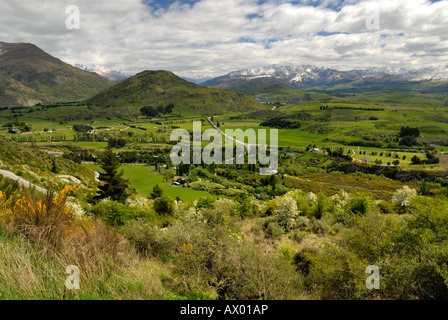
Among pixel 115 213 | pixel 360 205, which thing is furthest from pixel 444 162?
pixel 115 213

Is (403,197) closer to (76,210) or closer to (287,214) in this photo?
(287,214)

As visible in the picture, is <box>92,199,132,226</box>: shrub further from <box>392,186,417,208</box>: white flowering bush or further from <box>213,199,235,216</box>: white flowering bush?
<box>392,186,417,208</box>: white flowering bush

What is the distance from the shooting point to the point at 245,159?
11331 centimetres

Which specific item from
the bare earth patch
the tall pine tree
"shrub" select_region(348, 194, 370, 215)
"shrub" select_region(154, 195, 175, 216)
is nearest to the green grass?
the tall pine tree

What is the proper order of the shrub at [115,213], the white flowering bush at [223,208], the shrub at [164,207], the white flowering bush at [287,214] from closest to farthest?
the shrub at [115,213], the white flowering bush at [223,208], the white flowering bush at [287,214], the shrub at [164,207]

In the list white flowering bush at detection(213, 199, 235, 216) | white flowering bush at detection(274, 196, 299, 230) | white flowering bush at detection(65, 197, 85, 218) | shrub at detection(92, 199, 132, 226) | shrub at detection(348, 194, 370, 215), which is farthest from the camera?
shrub at detection(348, 194, 370, 215)

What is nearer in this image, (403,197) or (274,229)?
(274,229)

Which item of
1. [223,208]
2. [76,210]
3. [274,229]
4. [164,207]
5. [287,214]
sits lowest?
[274,229]

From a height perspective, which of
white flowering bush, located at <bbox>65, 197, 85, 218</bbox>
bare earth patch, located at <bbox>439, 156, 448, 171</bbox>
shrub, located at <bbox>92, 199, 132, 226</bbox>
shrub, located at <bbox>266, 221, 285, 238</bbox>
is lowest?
bare earth patch, located at <bbox>439, 156, 448, 171</bbox>

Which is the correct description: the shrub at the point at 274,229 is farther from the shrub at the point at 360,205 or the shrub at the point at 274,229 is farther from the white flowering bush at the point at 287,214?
the shrub at the point at 360,205

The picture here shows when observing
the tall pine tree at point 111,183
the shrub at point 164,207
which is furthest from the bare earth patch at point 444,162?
the tall pine tree at point 111,183
